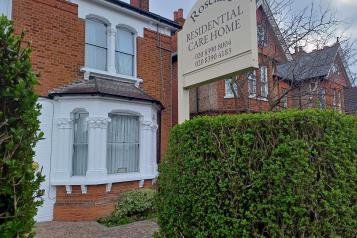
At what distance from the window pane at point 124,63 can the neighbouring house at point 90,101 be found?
3 centimetres

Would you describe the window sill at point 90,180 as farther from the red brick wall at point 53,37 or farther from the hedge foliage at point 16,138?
the hedge foliage at point 16,138

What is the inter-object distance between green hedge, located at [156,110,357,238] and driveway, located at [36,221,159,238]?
3.26 meters

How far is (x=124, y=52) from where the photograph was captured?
32.9ft

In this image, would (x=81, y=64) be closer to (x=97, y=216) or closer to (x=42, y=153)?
(x=42, y=153)

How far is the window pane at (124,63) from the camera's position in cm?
986

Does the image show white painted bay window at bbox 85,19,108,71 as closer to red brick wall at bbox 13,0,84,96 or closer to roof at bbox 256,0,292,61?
red brick wall at bbox 13,0,84,96

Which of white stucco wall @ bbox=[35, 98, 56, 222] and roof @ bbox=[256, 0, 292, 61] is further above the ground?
roof @ bbox=[256, 0, 292, 61]

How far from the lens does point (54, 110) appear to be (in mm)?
8148

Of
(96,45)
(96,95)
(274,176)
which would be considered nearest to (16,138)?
(274,176)

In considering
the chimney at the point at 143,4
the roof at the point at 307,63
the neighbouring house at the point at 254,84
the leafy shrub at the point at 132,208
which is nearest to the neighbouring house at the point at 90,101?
the leafy shrub at the point at 132,208

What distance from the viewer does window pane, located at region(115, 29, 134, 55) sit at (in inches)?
391

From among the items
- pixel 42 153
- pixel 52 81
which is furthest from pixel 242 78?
pixel 42 153

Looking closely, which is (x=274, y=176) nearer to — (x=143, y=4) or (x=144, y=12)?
(x=144, y=12)

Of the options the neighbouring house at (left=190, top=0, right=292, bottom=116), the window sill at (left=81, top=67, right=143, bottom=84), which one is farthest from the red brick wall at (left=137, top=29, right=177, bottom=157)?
the neighbouring house at (left=190, top=0, right=292, bottom=116)
